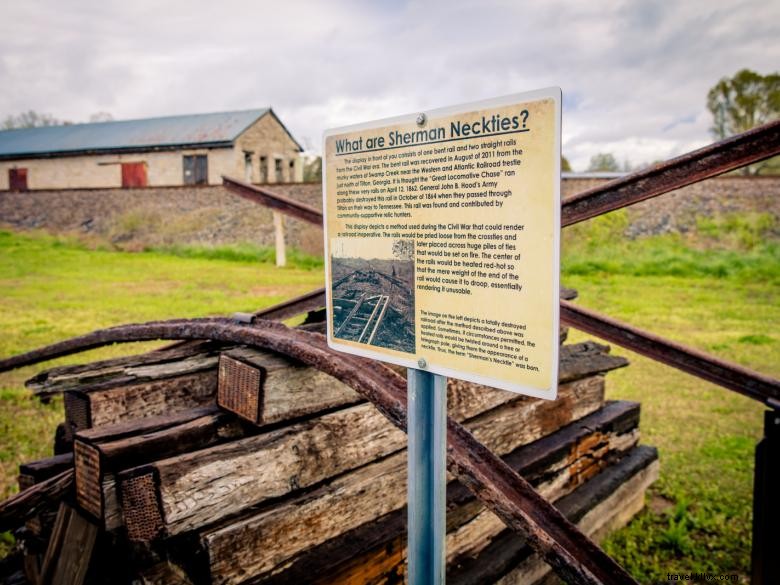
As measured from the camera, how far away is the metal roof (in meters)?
28.5

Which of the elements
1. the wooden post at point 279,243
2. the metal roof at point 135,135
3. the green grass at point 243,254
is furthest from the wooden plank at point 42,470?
the metal roof at point 135,135

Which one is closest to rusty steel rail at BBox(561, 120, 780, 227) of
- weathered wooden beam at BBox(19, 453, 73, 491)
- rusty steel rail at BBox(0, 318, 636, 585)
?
rusty steel rail at BBox(0, 318, 636, 585)

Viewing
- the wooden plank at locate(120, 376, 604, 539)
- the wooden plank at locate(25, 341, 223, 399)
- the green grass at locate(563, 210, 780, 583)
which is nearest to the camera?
the wooden plank at locate(120, 376, 604, 539)

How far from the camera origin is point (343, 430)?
2357 millimetres

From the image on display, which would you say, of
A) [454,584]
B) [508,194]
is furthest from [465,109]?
[454,584]

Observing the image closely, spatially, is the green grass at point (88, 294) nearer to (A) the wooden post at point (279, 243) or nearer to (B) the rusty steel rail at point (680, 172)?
(A) the wooden post at point (279, 243)

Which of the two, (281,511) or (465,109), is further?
(281,511)

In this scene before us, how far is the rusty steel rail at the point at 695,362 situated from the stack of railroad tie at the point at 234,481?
67 centimetres

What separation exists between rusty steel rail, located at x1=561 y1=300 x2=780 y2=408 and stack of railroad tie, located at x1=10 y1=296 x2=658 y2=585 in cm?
67

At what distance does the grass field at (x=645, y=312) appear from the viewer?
12.0 ft

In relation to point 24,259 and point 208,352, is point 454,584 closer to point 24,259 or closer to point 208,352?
point 208,352

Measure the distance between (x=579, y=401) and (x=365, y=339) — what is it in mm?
2225

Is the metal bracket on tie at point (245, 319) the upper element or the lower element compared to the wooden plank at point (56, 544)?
upper

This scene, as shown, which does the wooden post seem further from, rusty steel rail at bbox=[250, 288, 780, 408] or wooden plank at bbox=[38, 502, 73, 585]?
wooden plank at bbox=[38, 502, 73, 585]
